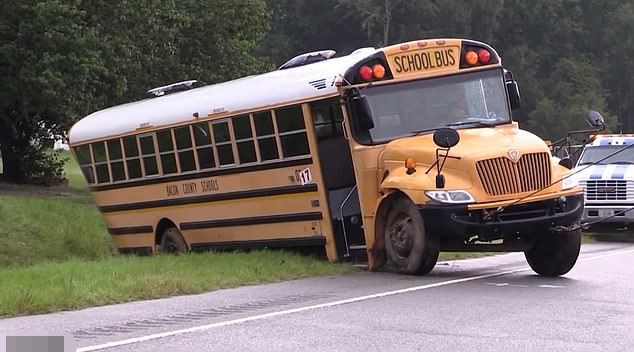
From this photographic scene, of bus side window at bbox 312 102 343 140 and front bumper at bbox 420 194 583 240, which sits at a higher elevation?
bus side window at bbox 312 102 343 140

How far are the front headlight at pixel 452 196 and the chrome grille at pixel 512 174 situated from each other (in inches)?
9.7

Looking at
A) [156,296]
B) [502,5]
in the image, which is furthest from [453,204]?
[502,5]

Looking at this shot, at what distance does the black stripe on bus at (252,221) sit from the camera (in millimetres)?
14336

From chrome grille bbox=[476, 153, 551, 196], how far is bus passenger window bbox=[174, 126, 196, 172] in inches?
210

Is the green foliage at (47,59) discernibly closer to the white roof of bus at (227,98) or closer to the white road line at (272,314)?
the white roof of bus at (227,98)

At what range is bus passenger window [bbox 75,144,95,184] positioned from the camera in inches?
761

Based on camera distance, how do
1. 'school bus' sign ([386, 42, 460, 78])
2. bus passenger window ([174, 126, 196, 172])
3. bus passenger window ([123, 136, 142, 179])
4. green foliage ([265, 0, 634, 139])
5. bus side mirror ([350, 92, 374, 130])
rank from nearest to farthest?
1. bus side mirror ([350, 92, 374, 130])
2. 'school bus' sign ([386, 42, 460, 78])
3. bus passenger window ([174, 126, 196, 172])
4. bus passenger window ([123, 136, 142, 179])
5. green foliage ([265, 0, 634, 139])

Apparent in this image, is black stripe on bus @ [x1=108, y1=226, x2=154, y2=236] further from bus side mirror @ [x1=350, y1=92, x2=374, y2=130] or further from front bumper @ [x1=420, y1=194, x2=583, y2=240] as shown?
front bumper @ [x1=420, y1=194, x2=583, y2=240]

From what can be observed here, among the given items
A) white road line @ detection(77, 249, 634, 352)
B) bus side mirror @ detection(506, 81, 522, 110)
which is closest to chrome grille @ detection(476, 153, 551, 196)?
white road line @ detection(77, 249, 634, 352)

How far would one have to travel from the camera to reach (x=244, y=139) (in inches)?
598

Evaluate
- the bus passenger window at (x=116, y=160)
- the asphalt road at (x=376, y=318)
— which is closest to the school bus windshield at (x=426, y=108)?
the asphalt road at (x=376, y=318)

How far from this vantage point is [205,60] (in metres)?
34.8

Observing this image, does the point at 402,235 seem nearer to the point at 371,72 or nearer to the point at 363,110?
the point at 363,110

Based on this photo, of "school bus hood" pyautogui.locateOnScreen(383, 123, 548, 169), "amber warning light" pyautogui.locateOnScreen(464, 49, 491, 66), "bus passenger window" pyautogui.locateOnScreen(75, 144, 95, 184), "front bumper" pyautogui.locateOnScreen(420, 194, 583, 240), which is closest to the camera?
"front bumper" pyautogui.locateOnScreen(420, 194, 583, 240)
